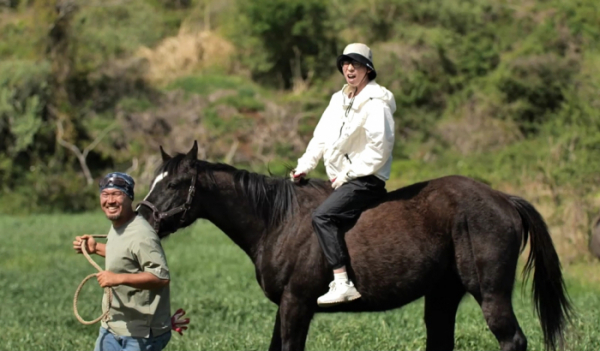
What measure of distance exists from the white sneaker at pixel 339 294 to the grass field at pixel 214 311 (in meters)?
2.23

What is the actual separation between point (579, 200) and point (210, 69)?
3062 centimetres

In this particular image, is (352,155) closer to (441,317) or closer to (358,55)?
(358,55)

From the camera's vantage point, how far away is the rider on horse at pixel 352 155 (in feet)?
22.2

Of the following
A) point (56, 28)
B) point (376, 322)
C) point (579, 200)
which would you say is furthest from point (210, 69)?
point (376, 322)

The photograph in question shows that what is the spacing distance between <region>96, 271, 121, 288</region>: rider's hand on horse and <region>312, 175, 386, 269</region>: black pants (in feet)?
6.47

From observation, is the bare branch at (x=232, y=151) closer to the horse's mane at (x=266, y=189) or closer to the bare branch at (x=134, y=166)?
the bare branch at (x=134, y=166)

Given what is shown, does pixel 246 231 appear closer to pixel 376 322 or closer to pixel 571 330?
pixel 571 330

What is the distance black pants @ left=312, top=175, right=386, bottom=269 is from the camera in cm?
677

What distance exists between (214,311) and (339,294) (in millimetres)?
6811

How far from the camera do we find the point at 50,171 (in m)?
36.0

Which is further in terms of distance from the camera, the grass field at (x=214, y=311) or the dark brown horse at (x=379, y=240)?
the grass field at (x=214, y=311)

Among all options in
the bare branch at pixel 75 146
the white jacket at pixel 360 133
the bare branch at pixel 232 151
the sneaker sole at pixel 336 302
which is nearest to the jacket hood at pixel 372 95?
the white jacket at pixel 360 133

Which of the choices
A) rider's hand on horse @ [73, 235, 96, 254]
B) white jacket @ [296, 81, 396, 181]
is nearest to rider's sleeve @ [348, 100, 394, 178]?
white jacket @ [296, 81, 396, 181]

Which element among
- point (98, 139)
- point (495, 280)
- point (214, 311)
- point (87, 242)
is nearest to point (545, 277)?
point (495, 280)
